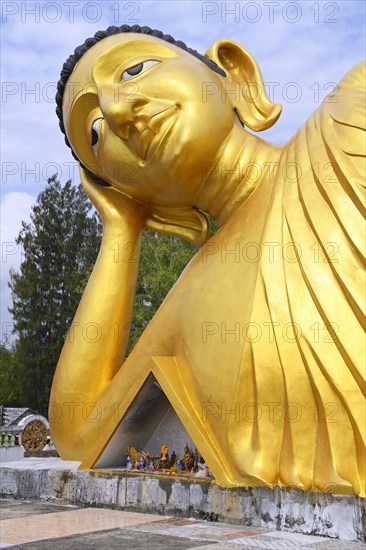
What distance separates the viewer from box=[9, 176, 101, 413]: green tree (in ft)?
82.1

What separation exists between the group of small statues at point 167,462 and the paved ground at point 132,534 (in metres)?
0.55

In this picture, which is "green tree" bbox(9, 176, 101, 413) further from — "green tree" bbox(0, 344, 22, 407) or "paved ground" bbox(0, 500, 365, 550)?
"paved ground" bbox(0, 500, 365, 550)

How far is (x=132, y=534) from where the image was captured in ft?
15.4

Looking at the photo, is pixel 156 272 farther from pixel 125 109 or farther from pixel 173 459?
pixel 125 109

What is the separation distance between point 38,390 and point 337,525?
2181 cm

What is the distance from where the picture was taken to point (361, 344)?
186 inches

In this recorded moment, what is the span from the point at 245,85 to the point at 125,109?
1.56m

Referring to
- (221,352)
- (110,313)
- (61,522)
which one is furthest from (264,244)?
(61,522)

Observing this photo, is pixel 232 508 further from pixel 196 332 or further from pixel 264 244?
pixel 264 244

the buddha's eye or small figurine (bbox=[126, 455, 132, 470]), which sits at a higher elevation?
the buddha's eye

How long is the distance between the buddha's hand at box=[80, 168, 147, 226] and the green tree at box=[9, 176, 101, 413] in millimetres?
18124

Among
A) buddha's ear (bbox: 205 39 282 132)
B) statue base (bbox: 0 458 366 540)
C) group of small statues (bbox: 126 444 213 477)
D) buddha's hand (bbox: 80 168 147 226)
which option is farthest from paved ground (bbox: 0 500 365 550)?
buddha's ear (bbox: 205 39 282 132)

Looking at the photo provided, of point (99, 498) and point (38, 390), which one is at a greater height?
point (38, 390)

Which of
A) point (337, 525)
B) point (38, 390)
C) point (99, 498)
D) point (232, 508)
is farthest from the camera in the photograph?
point (38, 390)
